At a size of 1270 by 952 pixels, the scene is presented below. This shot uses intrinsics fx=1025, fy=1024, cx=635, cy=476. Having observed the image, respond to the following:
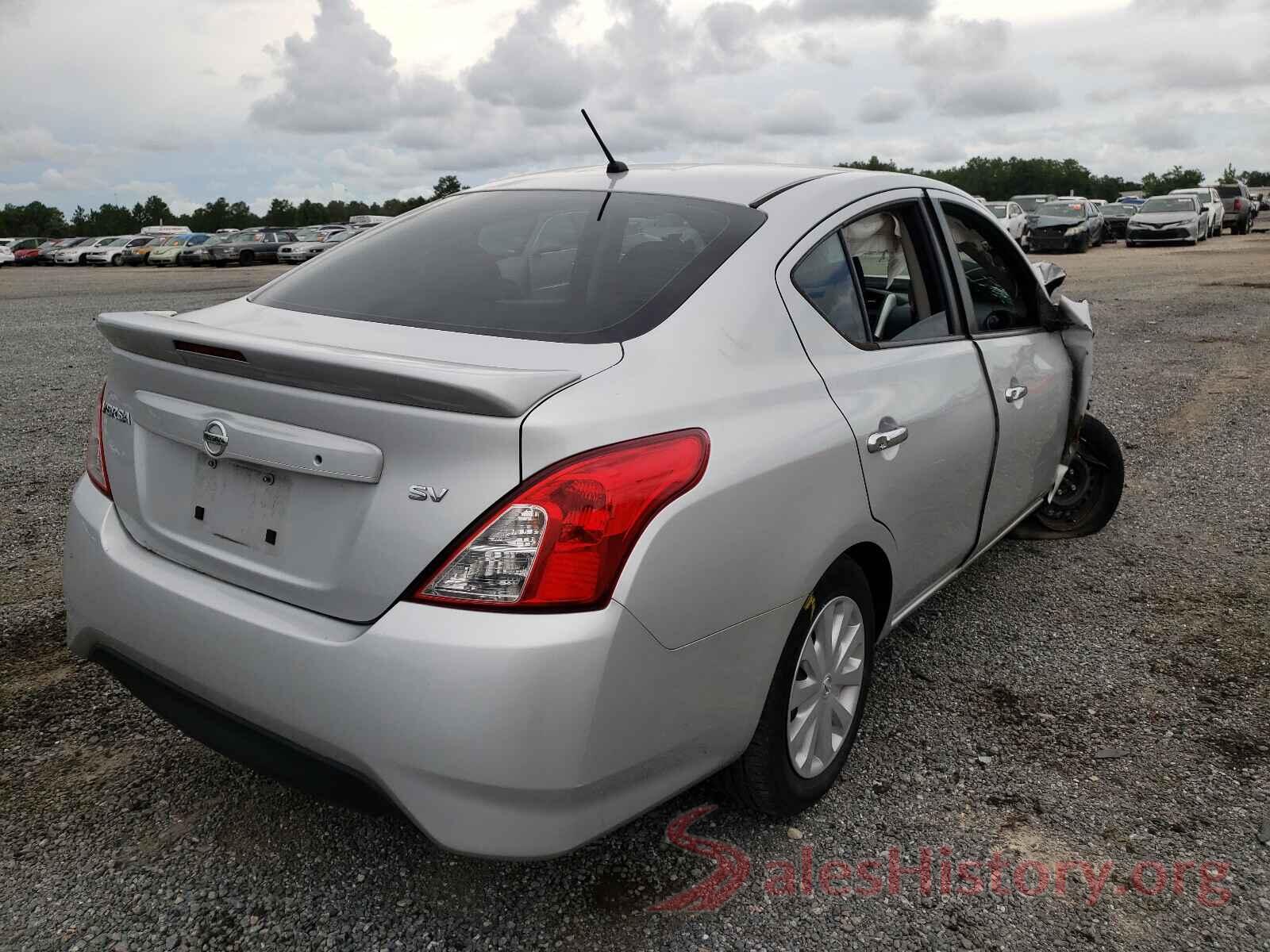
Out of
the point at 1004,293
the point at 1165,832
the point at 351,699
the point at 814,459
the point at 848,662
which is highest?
the point at 1004,293

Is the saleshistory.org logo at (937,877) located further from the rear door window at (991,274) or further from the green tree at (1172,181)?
the green tree at (1172,181)

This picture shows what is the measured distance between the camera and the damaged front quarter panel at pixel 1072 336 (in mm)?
4117

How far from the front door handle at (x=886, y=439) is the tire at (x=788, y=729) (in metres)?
0.30

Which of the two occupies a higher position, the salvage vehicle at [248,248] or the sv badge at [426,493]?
the salvage vehicle at [248,248]

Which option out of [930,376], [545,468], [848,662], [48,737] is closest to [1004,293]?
[930,376]

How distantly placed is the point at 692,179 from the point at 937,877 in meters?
2.01

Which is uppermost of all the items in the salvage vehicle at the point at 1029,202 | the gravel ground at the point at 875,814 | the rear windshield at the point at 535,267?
the salvage vehicle at the point at 1029,202

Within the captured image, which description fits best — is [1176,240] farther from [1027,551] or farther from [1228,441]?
[1027,551]

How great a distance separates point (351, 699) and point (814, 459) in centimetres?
115

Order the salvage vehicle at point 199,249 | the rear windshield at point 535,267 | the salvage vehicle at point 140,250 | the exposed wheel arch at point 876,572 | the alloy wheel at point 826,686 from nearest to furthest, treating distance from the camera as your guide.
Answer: the rear windshield at point 535,267 → the alloy wheel at point 826,686 → the exposed wheel arch at point 876,572 → the salvage vehicle at point 199,249 → the salvage vehicle at point 140,250

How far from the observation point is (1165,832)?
104 inches

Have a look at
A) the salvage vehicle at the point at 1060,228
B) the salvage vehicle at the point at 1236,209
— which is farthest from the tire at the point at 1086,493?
the salvage vehicle at the point at 1236,209

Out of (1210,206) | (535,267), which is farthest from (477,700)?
(1210,206)

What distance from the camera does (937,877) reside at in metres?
2.47
